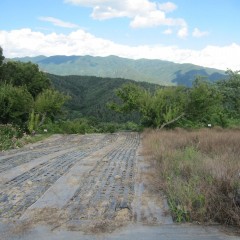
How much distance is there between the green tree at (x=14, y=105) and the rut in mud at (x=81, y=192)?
45.1 feet

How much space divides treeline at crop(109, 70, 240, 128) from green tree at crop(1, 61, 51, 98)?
46.3 feet

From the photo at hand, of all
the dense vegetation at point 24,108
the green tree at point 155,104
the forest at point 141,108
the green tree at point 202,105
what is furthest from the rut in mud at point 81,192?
the green tree at point 202,105

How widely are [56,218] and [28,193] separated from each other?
1.69 meters

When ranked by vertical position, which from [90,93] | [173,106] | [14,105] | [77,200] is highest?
[173,106]

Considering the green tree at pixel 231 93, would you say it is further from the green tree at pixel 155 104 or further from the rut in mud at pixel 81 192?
the rut in mud at pixel 81 192

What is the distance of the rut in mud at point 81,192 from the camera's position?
540 centimetres

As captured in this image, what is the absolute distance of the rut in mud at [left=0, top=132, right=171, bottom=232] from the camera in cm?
540

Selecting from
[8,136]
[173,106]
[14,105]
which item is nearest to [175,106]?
[173,106]

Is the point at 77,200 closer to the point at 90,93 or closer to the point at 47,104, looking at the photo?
the point at 47,104

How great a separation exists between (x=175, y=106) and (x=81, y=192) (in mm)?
18242

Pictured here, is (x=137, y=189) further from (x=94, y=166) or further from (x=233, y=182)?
(x=94, y=166)

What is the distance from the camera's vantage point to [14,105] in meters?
24.2

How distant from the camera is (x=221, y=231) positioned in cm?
469

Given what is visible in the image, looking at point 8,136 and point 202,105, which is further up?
point 202,105
